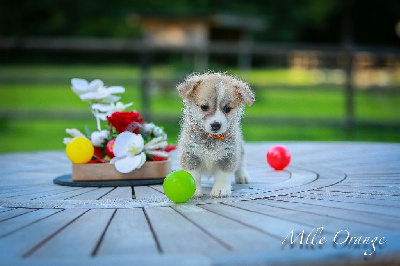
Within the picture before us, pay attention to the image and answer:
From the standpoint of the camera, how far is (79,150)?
9.69 feet

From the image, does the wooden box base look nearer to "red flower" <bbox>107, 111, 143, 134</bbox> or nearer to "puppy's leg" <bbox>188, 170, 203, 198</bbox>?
"red flower" <bbox>107, 111, 143, 134</bbox>

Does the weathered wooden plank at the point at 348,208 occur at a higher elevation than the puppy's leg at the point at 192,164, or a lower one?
lower

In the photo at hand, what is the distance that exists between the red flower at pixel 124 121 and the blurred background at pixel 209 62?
68 centimetres

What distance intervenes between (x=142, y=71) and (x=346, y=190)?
256 inches

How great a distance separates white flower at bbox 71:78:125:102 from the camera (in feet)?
10.2

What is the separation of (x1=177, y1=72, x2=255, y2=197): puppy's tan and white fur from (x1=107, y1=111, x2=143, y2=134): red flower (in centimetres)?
38

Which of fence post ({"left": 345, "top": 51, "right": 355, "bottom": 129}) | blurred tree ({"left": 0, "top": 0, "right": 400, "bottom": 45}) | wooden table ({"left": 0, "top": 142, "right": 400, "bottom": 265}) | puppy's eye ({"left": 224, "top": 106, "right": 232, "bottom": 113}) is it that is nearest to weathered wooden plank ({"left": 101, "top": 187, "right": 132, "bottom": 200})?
wooden table ({"left": 0, "top": 142, "right": 400, "bottom": 265})

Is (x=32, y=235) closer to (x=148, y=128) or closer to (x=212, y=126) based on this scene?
(x=212, y=126)

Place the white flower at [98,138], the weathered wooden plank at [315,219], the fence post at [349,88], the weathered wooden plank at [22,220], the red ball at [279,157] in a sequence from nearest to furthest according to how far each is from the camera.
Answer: the weathered wooden plank at [315,219], the weathered wooden plank at [22,220], the white flower at [98,138], the red ball at [279,157], the fence post at [349,88]

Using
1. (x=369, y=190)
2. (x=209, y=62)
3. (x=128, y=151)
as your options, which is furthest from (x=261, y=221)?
(x=209, y=62)

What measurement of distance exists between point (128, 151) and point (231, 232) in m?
1.16

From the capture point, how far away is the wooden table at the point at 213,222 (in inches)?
61.8

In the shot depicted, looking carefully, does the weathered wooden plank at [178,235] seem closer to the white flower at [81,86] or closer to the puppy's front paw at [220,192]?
the puppy's front paw at [220,192]

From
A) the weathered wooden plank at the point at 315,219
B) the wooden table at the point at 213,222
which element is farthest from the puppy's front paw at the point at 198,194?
the weathered wooden plank at the point at 315,219
